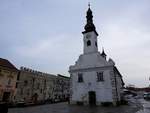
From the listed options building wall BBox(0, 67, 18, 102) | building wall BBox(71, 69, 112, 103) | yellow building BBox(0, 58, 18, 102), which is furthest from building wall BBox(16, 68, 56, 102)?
building wall BBox(71, 69, 112, 103)

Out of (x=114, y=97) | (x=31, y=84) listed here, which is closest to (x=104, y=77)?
(x=114, y=97)

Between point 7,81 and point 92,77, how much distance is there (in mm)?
20114

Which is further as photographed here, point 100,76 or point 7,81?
point 7,81

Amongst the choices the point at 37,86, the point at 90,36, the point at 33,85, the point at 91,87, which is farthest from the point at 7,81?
the point at 90,36

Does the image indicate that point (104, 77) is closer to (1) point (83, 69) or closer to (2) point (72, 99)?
(1) point (83, 69)

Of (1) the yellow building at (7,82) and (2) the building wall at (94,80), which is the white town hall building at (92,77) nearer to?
(2) the building wall at (94,80)

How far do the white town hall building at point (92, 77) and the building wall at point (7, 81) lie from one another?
49.4 feet

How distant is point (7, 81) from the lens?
34.6 metres

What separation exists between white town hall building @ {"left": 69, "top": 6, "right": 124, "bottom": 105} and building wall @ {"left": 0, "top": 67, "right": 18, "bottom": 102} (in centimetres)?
1507

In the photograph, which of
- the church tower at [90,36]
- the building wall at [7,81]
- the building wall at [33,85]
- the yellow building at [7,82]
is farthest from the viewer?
the building wall at [33,85]

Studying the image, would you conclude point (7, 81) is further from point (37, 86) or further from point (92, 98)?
point (92, 98)

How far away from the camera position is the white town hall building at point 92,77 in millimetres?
27391

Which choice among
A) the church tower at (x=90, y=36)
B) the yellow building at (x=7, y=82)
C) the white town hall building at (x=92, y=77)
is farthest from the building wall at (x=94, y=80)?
the yellow building at (x=7, y=82)

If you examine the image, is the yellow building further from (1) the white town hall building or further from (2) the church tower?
(2) the church tower
